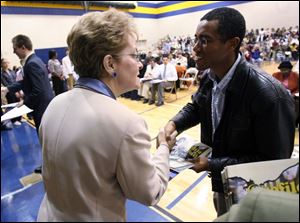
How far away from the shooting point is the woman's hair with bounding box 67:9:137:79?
30.1 inches

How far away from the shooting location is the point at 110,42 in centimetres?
77

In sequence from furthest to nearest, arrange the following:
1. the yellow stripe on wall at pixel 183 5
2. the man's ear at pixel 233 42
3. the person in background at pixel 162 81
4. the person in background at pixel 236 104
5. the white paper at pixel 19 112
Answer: the yellow stripe on wall at pixel 183 5 → the person in background at pixel 162 81 → the white paper at pixel 19 112 → the man's ear at pixel 233 42 → the person in background at pixel 236 104

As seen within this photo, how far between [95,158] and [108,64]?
12.7 inches

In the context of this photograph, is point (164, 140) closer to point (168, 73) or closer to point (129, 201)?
point (129, 201)

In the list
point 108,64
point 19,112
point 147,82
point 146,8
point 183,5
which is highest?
point 146,8

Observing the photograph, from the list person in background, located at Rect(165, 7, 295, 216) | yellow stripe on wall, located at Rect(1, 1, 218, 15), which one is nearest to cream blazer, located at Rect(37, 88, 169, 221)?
person in background, located at Rect(165, 7, 295, 216)

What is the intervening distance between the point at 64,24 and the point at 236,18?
12083 millimetres

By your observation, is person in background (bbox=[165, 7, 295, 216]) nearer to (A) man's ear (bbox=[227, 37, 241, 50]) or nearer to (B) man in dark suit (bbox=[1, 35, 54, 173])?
(A) man's ear (bbox=[227, 37, 241, 50])

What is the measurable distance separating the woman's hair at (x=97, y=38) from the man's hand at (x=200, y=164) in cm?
61

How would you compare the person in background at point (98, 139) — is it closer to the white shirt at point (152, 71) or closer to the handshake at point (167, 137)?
the handshake at point (167, 137)

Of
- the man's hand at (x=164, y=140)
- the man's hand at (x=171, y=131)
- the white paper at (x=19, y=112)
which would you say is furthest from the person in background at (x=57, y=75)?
the man's hand at (x=164, y=140)

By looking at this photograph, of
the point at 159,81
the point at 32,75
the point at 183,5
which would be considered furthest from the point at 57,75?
the point at 183,5

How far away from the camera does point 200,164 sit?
1073mm

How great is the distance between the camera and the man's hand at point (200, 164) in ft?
3.49
